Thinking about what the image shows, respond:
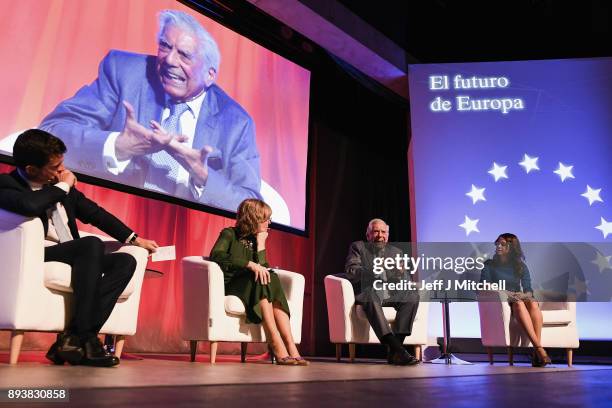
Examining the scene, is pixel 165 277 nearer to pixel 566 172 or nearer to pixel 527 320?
pixel 527 320

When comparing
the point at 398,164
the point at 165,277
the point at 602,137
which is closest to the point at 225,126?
the point at 165,277

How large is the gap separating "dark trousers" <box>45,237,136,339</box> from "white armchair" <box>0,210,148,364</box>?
7 cm

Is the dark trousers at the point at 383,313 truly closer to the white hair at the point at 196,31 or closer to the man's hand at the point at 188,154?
the man's hand at the point at 188,154

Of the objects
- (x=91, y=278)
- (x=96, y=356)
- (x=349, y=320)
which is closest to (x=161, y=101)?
(x=349, y=320)

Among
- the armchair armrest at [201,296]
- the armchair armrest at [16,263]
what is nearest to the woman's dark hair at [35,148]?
the armchair armrest at [16,263]

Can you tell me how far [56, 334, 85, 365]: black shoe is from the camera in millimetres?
2371

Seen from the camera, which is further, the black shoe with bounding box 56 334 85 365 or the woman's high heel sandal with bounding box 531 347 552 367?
the woman's high heel sandal with bounding box 531 347 552 367

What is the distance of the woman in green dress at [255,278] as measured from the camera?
10.8 ft

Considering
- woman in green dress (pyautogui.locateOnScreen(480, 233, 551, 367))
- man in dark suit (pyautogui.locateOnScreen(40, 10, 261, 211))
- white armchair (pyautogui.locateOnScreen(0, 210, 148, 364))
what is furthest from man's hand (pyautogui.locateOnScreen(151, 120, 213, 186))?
woman in green dress (pyautogui.locateOnScreen(480, 233, 551, 367))

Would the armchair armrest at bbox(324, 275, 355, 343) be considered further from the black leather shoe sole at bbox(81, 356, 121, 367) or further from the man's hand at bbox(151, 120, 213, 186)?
the black leather shoe sole at bbox(81, 356, 121, 367)

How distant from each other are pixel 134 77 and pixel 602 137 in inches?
180

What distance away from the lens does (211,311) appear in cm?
339

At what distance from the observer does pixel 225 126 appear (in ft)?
16.7

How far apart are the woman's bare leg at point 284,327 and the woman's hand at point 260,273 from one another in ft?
0.55
